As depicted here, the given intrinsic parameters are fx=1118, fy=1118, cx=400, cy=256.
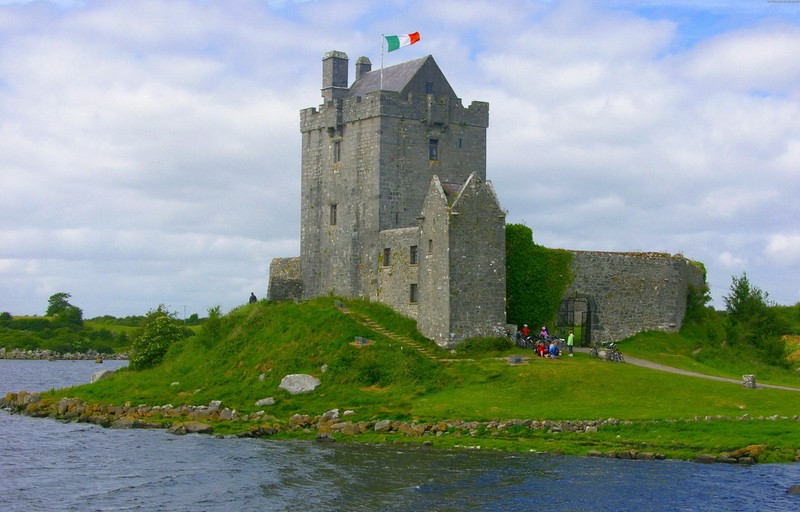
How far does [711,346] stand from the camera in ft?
183

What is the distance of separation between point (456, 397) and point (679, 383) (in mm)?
8862

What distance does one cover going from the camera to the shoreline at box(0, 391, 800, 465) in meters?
35.7

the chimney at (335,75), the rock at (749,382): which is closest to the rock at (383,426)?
the rock at (749,382)

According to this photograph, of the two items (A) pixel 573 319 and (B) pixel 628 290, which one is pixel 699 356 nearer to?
(B) pixel 628 290

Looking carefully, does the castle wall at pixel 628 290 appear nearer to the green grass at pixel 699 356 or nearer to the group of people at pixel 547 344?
the green grass at pixel 699 356

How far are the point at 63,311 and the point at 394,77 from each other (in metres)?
98.6

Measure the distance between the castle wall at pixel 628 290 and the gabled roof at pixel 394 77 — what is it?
12606 mm

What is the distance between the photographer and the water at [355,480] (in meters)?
30.7

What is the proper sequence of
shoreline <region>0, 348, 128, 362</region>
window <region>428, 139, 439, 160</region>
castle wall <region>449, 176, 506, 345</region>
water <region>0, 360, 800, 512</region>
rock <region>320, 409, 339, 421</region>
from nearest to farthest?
water <region>0, 360, 800, 512</region>, rock <region>320, 409, 339, 421</region>, castle wall <region>449, 176, 506, 345</region>, window <region>428, 139, 439, 160</region>, shoreline <region>0, 348, 128, 362</region>

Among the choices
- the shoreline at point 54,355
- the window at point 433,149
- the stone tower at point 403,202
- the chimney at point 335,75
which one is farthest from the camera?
the shoreline at point 54,355

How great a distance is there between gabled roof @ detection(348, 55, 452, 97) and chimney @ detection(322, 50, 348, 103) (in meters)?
0.65

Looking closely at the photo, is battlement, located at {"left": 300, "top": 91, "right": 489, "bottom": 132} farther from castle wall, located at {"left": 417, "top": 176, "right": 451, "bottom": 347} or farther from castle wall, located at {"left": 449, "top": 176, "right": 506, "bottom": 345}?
castle wall, located at {"left": 449, "top": 176, "right": 506, "bottom": 345}

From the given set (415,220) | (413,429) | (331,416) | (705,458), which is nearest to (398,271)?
(415,220)

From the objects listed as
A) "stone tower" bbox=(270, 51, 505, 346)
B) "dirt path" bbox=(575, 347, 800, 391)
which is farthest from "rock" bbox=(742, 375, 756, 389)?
"stone tower" bbox=(270, 51, 505, 346)
